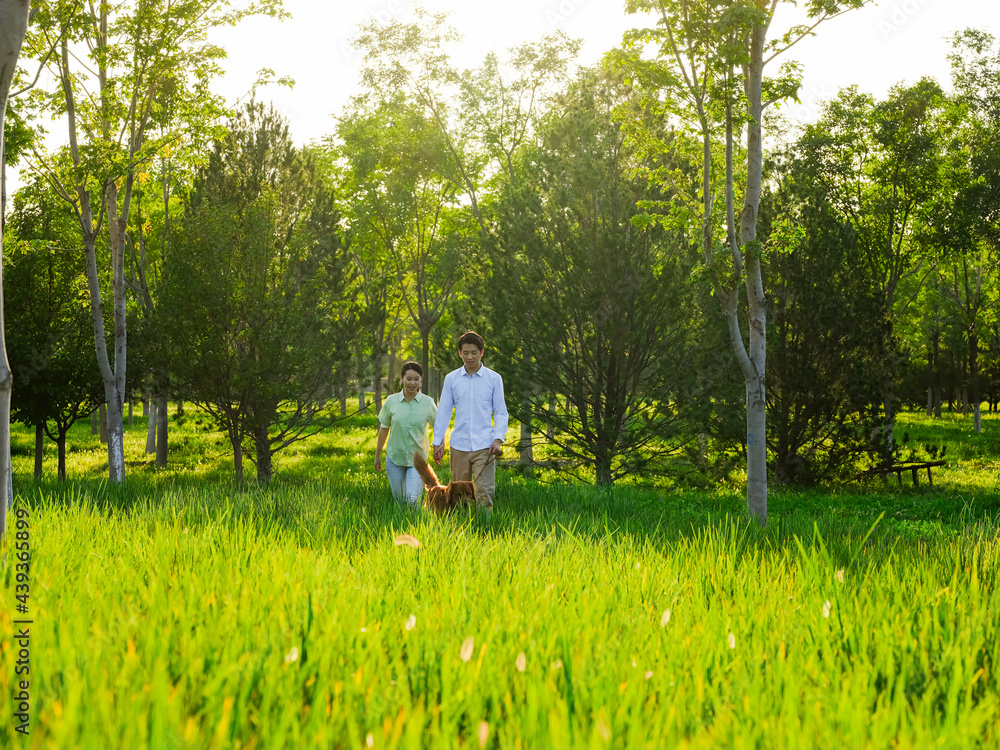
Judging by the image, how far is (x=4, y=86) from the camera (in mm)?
3549

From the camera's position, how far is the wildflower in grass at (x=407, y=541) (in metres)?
4.09

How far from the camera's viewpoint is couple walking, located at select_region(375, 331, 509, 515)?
7.13 metres

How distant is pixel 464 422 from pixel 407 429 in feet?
2.17

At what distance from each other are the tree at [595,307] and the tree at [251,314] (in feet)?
12.2

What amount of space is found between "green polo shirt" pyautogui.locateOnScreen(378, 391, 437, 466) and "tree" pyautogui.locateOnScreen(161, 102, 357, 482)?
5441 millimetres

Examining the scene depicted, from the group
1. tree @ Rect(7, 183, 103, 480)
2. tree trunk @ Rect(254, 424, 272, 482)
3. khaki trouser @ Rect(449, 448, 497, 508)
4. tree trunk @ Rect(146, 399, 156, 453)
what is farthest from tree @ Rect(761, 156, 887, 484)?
tree trunk @ Rect(146, 399, 156, 453)

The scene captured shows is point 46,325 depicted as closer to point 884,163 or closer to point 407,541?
point 407,541

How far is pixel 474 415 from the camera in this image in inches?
283

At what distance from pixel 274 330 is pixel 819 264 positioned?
10.6m

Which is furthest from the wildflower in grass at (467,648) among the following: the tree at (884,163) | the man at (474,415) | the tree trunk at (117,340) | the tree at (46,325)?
the tree at (884,163)

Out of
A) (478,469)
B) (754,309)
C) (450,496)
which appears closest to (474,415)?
(478,469)

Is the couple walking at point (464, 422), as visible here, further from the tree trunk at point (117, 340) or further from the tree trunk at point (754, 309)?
the tree trunk at point (117, 340)

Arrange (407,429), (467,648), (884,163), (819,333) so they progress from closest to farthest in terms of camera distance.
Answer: (467,648), (407,429), (819,333), (884,163)

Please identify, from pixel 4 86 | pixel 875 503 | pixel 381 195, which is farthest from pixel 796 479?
pixel 381 195
